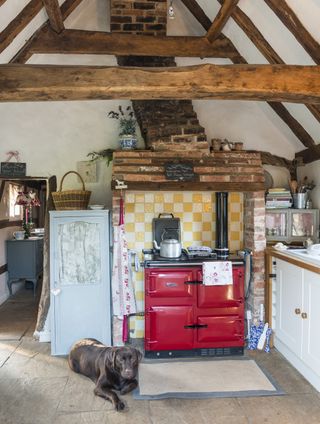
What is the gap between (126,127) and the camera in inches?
165

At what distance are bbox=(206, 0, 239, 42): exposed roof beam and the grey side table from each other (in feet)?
13.9

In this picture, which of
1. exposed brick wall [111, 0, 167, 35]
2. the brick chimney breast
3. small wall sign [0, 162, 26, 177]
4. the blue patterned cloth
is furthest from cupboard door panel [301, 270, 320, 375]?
small wall sign [0, 162, 26, 177]

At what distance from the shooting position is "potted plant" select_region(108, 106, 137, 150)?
407 centimetres

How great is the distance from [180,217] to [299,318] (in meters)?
1.65

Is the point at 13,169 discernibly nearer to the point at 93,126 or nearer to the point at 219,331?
the point at 93,126

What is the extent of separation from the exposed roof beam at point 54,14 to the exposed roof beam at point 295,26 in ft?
6.20

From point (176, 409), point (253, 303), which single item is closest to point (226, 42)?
point (253, 303)

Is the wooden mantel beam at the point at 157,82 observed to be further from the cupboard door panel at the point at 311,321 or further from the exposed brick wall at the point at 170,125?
the cupboard door panel at the point at 311,321

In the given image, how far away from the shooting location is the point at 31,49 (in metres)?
3.88

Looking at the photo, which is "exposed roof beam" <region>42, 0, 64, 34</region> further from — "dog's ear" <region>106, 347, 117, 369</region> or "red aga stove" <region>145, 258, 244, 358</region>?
"dog's ear" <region>106, 347, 117, 369</region>

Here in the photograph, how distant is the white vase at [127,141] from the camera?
4070 millimetres

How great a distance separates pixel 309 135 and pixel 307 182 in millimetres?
621

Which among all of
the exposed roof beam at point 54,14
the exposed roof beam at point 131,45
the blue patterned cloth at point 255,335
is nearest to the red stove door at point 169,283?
the blue patterned cloth at point 255,335

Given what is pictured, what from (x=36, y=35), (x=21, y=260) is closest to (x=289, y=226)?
(x=36, y=35)
